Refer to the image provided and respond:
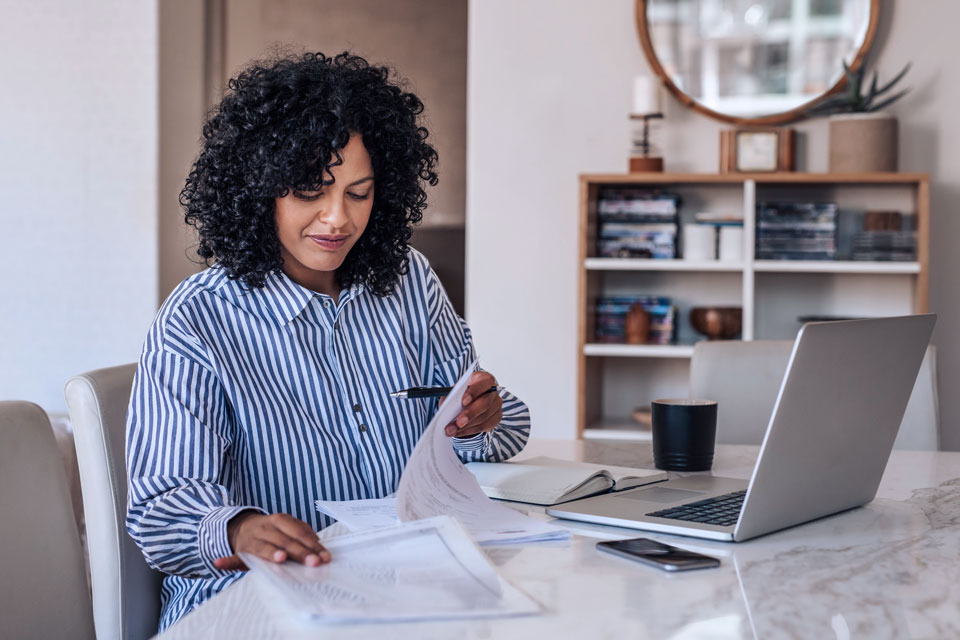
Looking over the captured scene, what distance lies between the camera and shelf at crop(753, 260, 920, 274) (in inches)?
111

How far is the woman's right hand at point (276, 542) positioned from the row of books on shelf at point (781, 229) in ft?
7.31

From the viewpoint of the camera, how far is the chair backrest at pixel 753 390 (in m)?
1.92

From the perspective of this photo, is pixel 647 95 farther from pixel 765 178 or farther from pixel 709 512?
pixel 709 512

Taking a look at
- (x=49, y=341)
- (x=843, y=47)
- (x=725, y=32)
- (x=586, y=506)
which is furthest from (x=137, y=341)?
(x=586, y=506)

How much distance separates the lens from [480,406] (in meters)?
1.24

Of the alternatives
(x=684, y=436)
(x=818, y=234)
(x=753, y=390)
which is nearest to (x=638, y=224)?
(x=818, y=234)

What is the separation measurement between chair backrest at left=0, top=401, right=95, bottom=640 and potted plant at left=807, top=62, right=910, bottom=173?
95.6 inches

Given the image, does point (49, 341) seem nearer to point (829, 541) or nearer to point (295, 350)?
point (295, 350)

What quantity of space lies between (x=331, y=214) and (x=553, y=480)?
1.45 feet

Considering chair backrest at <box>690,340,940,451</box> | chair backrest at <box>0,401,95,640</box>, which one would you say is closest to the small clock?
chair backrest at <box>690,340,940,451</box>

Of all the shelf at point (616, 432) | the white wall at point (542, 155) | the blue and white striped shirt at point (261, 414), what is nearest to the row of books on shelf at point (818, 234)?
the white wall at point (542, 155)

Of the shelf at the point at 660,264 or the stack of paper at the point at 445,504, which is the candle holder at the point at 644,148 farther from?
the stack of paper at the point at 445,504

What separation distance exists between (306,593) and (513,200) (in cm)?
261

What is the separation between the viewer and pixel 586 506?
1.11 m
